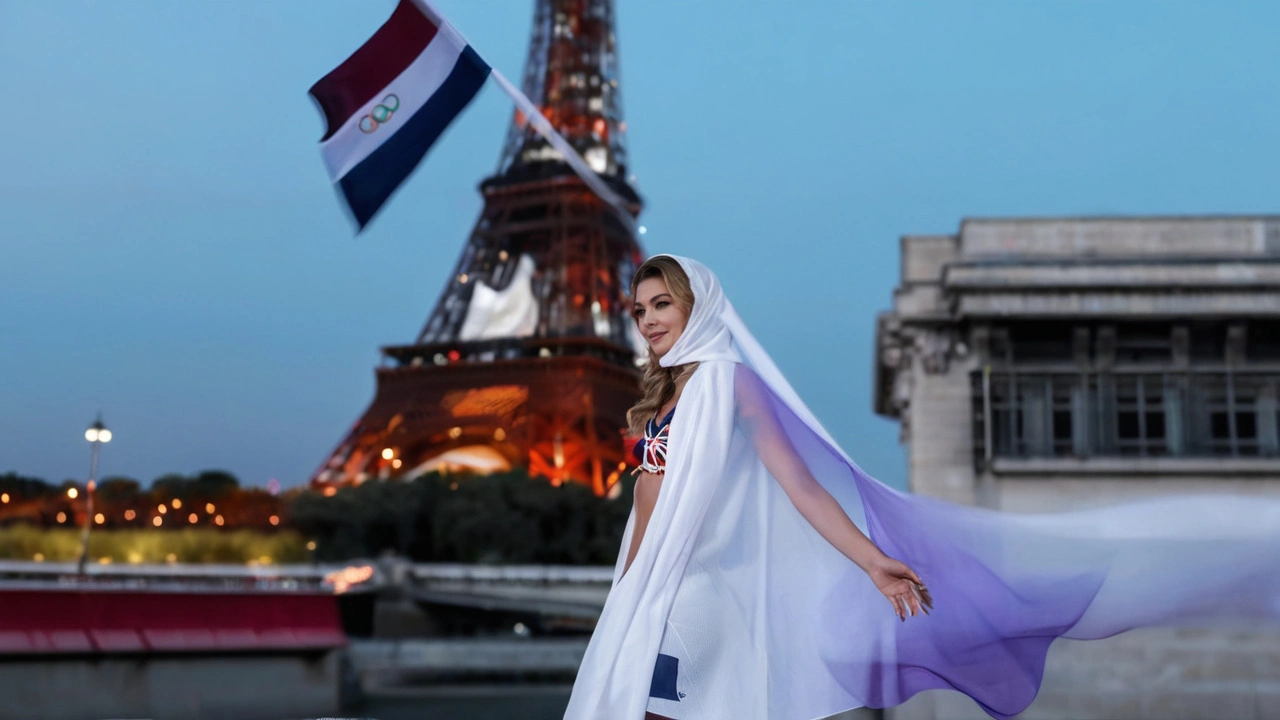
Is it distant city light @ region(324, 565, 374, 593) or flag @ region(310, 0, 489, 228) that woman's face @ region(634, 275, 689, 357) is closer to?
flag @ region(310, 0, 489, 228)

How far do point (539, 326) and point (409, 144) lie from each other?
205ft

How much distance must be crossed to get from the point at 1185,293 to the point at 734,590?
21.7 meters

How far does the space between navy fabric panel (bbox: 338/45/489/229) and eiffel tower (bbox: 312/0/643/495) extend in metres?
50.3

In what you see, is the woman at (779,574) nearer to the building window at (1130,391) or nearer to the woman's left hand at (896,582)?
the woman's left hand at (896,582)

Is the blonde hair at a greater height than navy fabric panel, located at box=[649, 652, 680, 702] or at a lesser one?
greater

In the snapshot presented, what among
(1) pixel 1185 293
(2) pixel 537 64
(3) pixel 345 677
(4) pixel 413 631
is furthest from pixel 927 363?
(2) pixel 537 64

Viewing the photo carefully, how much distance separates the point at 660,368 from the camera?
4289 millimetres

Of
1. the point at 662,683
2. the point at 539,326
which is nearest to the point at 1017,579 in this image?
the point at 662,683

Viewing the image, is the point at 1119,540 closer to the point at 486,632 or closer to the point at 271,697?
the point at 271,697

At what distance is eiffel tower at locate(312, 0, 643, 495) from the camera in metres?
62.3

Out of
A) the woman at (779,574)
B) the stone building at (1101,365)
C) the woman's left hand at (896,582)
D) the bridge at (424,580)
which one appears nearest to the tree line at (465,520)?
the bridge at (424,580)

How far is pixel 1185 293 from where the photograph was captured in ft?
77.1

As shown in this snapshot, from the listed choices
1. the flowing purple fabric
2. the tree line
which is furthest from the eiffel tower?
the flowing purple fabric

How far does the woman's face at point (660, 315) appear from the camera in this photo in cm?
418
